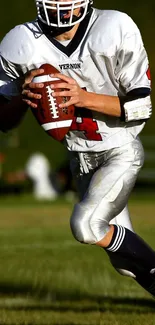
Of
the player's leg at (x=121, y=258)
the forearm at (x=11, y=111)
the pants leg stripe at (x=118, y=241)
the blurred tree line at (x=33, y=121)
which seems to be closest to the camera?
the pants leg stripe at (x=118, y=241)

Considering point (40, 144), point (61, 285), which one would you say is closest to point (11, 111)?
point (61, 285)

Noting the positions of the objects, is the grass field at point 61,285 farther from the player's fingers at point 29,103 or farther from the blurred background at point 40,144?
the blurred background at point 40,144

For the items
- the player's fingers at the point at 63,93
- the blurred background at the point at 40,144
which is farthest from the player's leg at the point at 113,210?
the blurred background at the point at 40,144

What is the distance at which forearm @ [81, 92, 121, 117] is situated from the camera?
12.7ft

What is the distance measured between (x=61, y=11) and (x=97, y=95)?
1.24 ft

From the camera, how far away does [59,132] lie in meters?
3.90

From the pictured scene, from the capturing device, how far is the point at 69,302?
469 centimetres

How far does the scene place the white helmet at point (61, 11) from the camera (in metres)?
3.89

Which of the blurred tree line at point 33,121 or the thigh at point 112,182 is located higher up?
the thigh at point 112,182

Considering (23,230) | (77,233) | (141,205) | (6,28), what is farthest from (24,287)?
(6,28)

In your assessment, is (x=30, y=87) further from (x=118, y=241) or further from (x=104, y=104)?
(x=118, y=241)

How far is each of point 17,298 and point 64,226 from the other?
4477mm

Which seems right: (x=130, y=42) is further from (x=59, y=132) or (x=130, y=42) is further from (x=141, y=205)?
(x=141, y=205)

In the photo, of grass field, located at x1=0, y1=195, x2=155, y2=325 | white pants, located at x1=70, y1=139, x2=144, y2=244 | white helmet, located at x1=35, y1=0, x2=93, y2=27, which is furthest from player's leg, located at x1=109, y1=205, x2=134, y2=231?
white helmet, located at x1=35, y1=0, x2=93, y2=27
